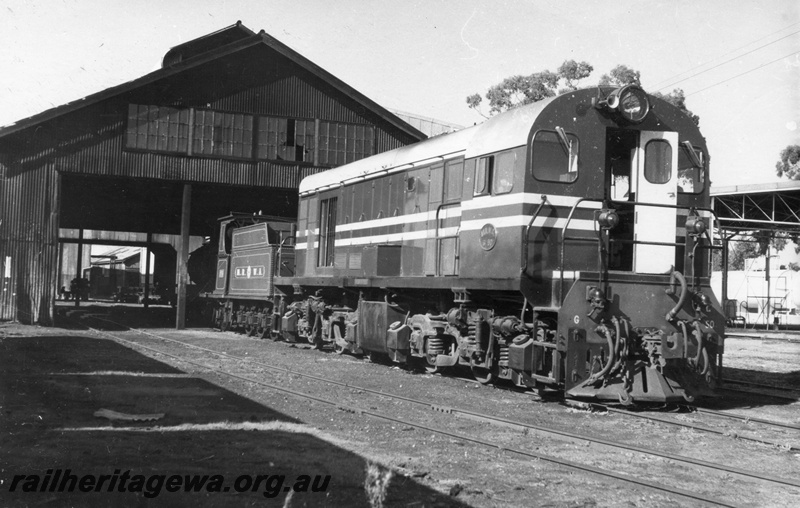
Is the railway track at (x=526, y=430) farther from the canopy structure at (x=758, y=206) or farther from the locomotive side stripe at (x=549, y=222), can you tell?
the canopy structure at (x=758, y=206)

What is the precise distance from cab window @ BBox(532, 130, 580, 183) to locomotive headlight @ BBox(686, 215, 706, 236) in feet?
5.73

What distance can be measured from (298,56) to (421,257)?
600 inches

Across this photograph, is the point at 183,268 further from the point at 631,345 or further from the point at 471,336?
the point at 631,345

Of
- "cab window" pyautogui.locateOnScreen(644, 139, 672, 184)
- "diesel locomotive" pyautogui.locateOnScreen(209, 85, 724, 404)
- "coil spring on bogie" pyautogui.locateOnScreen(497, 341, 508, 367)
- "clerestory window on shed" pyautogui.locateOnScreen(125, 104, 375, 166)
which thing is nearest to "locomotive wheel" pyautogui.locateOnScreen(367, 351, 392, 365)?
"diesel locomotive" pyautogui.locateOnScreen(209, 85, 724, 404)

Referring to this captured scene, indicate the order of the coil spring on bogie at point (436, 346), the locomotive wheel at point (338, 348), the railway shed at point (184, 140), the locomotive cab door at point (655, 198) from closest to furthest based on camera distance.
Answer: the locomotive cab door at point (655, 198) → the coil spring on bogie at point (436, 346) → the locomotive wheel at point (338, 348) → the railway shed at point (184, 140)

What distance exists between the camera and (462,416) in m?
9.52

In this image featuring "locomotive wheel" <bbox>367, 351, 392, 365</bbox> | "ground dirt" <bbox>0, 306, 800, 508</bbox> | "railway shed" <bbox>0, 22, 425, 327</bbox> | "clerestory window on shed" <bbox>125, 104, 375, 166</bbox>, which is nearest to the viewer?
"ground dirt" <bbox>0, 306, 800, 508</bbox>

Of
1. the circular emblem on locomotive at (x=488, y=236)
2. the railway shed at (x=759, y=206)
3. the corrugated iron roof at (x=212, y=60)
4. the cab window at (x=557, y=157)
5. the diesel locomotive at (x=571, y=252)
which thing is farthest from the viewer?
the railway shed at (x=759, y=206)

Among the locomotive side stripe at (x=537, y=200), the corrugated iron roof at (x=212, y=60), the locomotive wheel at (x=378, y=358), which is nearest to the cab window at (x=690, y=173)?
the locomotive side stripe at (x=537, y=200)

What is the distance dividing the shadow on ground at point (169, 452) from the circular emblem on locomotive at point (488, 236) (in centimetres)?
399

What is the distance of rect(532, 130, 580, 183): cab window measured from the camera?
10.7 meters

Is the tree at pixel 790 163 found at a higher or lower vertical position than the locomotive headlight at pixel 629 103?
higher

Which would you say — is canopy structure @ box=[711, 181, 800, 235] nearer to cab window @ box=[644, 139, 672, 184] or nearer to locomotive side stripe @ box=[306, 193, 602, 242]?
locomotive side stripe @ box=[306, 193, 602, 242]

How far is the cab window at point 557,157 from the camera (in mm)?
10711
